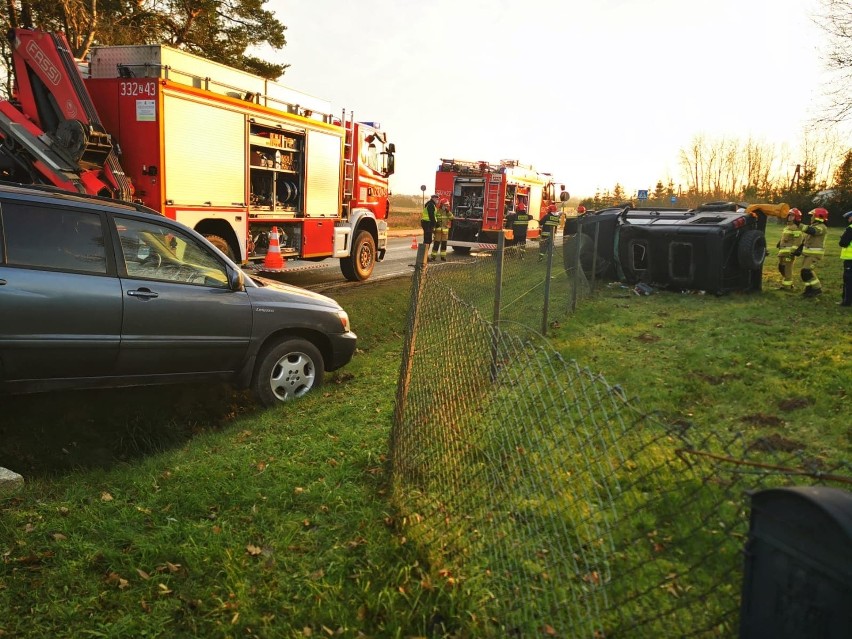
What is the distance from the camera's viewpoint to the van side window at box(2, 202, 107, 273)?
4262mm

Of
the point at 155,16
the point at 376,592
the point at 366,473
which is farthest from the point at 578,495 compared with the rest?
the point at 155,16

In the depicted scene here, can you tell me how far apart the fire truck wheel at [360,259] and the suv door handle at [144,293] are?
27.6ft

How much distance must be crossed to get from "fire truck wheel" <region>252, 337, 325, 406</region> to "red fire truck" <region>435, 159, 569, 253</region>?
47.9 feet

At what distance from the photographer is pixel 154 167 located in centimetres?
851

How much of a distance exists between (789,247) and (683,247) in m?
2.11

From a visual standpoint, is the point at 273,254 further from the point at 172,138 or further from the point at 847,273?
the point at 847,273

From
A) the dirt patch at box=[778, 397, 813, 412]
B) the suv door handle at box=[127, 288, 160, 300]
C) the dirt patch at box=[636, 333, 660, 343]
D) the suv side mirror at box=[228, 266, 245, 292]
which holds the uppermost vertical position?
the suv side mirror at box=[228, 266, 245, 292]

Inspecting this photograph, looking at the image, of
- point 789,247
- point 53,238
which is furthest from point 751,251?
point 53,238

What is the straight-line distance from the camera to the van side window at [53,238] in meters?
4.26

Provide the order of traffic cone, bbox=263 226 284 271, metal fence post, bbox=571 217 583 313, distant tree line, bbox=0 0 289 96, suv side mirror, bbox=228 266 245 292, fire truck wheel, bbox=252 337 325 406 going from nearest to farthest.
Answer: suv side mirror, bbox=228 266 245 292
fire truck wheel, bbox=252 337 325 406
metal fence post, bbox=571 217 583 313
traffic cone, bbox=263 226 284 271
distant tree line, bbox=0 0 289 96

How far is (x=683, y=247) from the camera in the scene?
37.1 feet

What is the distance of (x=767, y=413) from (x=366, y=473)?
3675 millimetres

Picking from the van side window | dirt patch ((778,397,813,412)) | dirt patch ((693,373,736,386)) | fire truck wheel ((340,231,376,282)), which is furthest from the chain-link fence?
fire truck wheel ((340,231,376,282))

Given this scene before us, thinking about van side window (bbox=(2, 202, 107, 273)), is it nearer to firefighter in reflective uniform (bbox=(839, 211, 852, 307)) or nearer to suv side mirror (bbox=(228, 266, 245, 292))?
suv side mirror (bbox=(228, 266, 245, 292))
